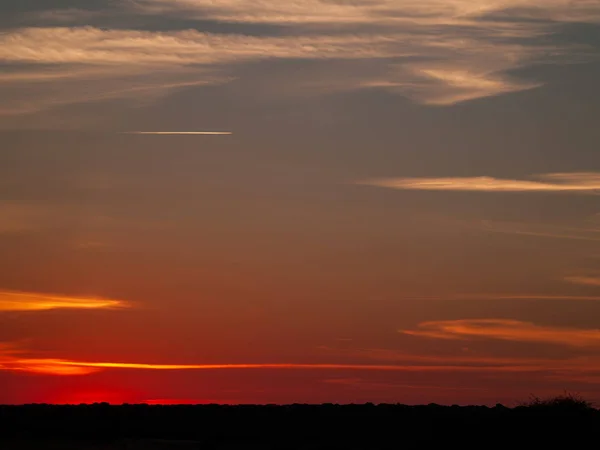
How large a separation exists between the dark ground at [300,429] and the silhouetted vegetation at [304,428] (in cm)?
5

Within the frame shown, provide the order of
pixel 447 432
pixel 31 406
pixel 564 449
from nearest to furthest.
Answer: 1. pixel 564 449
2. pixel 447 432
3. pixel 31 406

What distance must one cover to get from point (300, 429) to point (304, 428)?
0.52m

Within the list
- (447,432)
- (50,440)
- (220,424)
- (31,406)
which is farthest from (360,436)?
(31,406)

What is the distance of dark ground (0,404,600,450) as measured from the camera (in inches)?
1971

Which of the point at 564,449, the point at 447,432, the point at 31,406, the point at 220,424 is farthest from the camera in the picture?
the point at 31,406

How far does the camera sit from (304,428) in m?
57.4

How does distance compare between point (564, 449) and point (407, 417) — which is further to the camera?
point (407, 417)

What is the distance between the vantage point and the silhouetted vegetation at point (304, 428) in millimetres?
50219

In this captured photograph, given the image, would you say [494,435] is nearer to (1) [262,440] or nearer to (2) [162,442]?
(1) [262,440]

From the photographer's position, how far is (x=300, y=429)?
187ft

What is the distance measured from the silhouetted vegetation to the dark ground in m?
0.05

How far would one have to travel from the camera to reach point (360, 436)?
54.5 meters

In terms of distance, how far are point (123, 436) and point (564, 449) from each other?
22453 mm

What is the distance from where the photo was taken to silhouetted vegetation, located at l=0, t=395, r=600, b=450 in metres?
50.2
